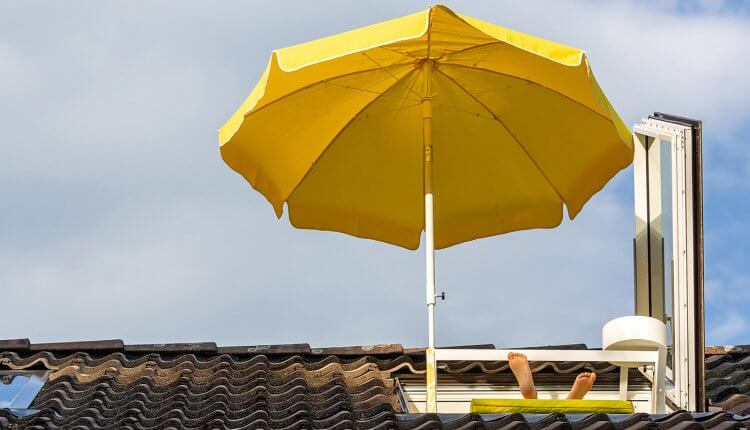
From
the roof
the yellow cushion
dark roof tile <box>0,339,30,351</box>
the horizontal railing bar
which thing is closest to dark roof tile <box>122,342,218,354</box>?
the roof

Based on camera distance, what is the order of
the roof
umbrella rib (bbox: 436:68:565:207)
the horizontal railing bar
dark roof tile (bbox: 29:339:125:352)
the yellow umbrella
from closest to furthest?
1. the roof
2. the horizontal railing bar
3. the yellow umbrella
4. umbrella rib (bbox: 436:68:565:207)
5. dark roof tile (bbox: 29:339:125:352)

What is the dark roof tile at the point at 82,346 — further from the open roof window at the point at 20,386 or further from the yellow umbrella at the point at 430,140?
the yellow umbrella at the point at 430,140

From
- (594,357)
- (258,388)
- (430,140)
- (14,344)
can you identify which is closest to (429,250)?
(430,140)

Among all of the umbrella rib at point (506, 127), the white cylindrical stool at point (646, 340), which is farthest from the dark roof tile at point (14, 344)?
the white cylindrical stool at point (646, 340)

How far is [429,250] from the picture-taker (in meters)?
8.73

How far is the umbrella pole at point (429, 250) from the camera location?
26.9 feet

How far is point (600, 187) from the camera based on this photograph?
9625 mm

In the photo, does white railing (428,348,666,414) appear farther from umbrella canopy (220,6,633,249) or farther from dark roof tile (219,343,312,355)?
dark roof tile (219,343,312,355)

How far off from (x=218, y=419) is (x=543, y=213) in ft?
11.3

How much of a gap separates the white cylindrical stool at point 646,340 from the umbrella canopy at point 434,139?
1.21 metres

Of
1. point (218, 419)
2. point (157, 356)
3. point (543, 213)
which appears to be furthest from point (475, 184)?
point (218, 419)

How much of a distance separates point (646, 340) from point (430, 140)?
1933 millimetres

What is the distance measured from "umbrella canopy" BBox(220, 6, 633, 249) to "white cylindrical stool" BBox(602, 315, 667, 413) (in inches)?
47.6

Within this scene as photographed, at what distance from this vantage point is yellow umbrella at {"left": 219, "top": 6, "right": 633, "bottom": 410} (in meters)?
8.84
